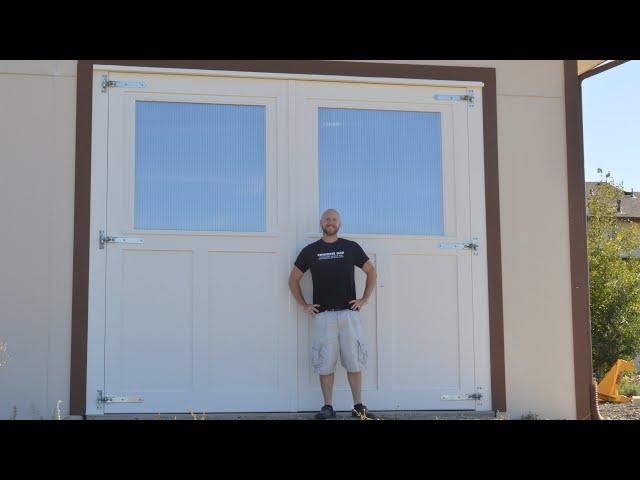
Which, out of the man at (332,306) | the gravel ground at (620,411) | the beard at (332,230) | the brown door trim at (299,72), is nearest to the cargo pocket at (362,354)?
the man at (332,306)

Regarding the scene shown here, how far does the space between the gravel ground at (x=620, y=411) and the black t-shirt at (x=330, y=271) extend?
11.3ft

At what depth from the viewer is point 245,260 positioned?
19.4 ft

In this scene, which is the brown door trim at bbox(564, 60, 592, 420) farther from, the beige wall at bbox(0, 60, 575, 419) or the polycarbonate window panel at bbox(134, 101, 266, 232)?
the polycarbonate window panel at bbox(134, 101, 266, 232)

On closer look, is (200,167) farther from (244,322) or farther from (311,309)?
(311,309)

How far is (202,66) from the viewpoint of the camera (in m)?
5.98

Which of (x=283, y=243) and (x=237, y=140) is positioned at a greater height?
(x=237, y=140)

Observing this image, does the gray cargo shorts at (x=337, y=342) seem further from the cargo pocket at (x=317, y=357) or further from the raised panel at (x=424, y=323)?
the raised panel at (x=424, y=323)

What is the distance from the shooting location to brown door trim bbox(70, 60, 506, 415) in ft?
18.5

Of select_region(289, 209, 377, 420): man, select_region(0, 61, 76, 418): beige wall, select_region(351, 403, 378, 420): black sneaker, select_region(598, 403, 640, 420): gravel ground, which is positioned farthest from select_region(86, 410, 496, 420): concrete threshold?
select_region(598, 403, 640, 420): gravel ground
